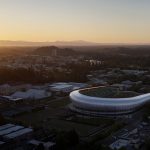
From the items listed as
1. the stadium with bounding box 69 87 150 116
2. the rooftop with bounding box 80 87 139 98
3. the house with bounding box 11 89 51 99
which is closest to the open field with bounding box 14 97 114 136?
the stadium with bounding box 69 87 150 116

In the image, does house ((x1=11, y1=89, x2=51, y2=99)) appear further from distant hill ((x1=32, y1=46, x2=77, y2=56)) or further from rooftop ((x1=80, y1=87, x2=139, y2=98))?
distant hill ((x1=32, y1=46, x2=77, y2=56))

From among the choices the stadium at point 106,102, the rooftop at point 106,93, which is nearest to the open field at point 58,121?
the stadium at point 106,102

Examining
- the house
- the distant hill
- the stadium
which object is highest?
the stadium

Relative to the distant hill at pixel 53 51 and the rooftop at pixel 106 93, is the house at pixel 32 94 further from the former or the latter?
the distant hill at pixel 53 51

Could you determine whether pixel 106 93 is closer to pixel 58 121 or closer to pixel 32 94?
pixel 58 121

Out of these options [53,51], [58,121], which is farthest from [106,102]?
[53,51]

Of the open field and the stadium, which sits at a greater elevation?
the stadium

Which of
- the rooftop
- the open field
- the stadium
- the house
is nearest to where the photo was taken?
the open field

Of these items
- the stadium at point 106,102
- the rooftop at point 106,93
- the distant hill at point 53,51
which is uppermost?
the rooftop at point 106,93
